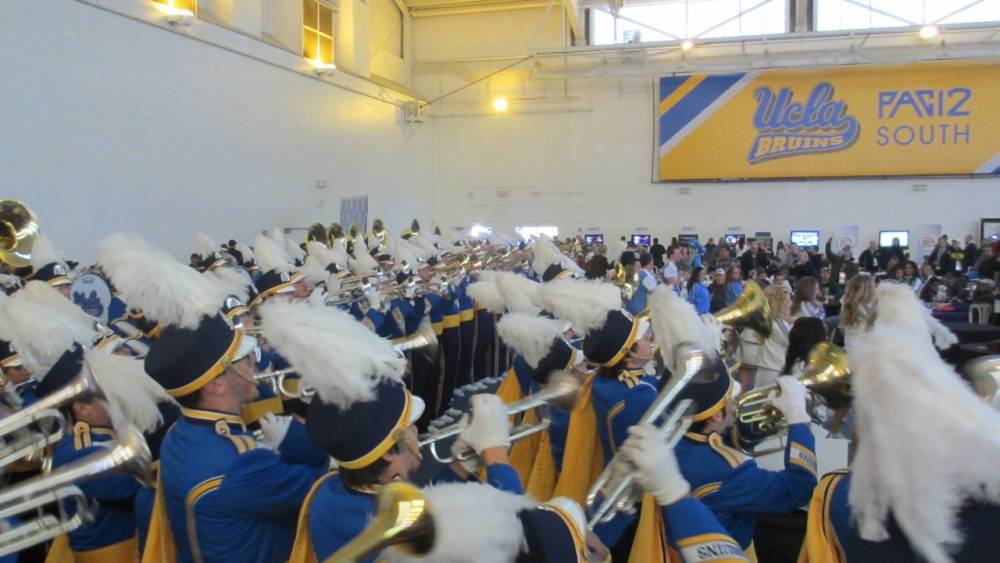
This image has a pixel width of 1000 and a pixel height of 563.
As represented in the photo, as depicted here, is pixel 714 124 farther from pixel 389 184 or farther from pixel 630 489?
pixel 630 489

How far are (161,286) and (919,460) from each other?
7.83 ft

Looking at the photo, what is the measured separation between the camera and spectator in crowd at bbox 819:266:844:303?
11.9m

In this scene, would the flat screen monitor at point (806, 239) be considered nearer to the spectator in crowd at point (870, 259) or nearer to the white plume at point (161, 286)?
the spectator in crowd at point (870, 259)

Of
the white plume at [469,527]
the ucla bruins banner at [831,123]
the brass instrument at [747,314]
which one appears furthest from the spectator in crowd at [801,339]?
the ucla bruins banner at [831,123]

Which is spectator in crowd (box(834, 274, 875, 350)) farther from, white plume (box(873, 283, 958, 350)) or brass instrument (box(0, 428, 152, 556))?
brass instrument (box(0, 428, 152, 556))

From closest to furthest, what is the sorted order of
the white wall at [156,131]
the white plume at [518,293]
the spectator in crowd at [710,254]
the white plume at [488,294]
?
1. the white plume at [518,293]
2. the white plume at [488,294]
3. the white wall at [156,131]
4. the spectator in crowd at [710,254]

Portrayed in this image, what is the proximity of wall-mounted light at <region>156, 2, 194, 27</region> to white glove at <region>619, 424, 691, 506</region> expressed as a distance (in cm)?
1140

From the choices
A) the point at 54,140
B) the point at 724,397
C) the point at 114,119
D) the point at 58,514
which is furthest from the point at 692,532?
the point at 114,119

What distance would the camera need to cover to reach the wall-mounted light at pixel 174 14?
1088 cm

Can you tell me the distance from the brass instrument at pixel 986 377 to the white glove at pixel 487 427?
1256mm

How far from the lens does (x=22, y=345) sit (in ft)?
9.68

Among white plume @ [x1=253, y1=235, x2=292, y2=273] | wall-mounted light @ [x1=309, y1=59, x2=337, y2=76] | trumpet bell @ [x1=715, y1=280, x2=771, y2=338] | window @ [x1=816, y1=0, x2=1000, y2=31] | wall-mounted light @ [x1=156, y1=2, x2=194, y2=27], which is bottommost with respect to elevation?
trumpet bell @ [x1=715, y1=280, x2=771, y2=338]

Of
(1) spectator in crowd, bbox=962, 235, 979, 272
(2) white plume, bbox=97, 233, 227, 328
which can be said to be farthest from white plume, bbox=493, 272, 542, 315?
Answer: (1) spectator in crowd, bbox=962, 235, 979, 272

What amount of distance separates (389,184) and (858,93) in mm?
12725
